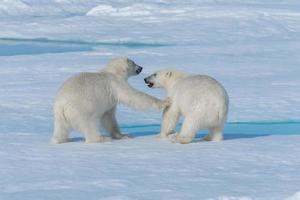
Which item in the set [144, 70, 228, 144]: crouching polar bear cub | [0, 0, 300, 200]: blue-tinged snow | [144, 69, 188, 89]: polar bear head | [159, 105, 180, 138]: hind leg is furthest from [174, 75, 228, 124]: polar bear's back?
[144, 69, 188, 89]: polar bear head

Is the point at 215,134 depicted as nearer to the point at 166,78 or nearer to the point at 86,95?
the point at 166,78

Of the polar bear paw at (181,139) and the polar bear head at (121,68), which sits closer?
the polar bear paw at (181,139)

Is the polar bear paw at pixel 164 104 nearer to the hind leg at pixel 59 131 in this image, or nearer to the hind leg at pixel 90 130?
the hind leg at pixel 90 130

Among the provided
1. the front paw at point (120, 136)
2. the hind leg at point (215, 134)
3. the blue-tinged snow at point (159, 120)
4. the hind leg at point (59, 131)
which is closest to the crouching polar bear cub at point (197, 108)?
the hind leg at point (215, 134)

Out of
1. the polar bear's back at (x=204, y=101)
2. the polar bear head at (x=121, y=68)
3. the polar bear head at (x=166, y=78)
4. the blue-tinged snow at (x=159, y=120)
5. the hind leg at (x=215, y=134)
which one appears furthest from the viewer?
the polar bear head at (x=166, y=78)

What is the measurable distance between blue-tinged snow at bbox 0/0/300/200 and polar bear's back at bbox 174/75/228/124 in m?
0.21

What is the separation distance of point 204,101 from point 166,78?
2.03 feet

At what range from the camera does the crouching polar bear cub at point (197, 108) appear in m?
5.12

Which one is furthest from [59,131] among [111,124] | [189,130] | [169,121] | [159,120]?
[159,120]

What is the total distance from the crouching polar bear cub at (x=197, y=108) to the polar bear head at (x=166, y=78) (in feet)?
0.66

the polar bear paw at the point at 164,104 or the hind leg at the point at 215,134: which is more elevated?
the polar bear paw at the point at 164,104

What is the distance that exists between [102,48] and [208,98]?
8.75m

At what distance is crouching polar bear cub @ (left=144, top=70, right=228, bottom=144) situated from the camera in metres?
5.12

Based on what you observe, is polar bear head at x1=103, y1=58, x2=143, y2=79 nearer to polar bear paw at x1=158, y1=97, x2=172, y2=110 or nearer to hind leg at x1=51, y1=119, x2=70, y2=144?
polar bear paw at x1=158, y1=97, x2=172, y2=110
